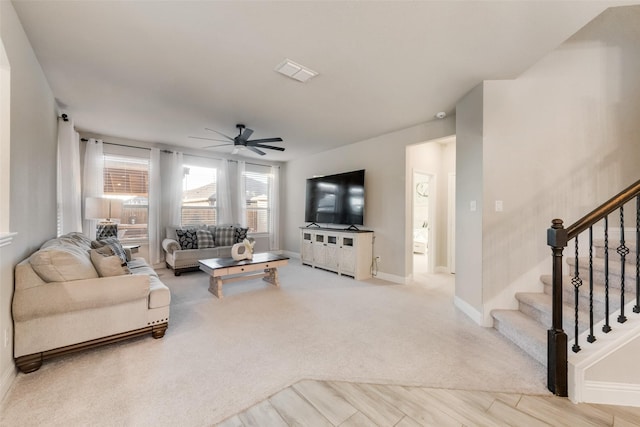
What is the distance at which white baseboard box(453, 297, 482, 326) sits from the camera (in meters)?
Answer: 2.80

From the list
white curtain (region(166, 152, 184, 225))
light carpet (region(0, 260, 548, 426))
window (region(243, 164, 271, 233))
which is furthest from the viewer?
window (region(243, 164, 271, 233))

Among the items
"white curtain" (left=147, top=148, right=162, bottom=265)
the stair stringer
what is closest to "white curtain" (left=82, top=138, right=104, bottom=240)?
"white curtain" (left=147, top=148, right=162, bottom=265)

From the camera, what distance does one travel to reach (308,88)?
2994mm

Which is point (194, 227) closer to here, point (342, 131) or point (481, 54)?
point (342, 131)

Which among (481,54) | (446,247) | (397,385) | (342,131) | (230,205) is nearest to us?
(397,385)

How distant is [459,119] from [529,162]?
92 centimetres

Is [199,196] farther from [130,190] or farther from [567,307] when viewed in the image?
[567,307]

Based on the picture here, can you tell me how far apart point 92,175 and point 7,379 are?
3.90 metres

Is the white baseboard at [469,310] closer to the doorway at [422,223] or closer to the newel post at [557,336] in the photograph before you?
the newel post at [557,336]

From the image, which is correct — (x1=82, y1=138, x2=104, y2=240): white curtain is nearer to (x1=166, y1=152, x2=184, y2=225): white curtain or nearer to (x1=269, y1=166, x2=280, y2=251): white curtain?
(x1=166, y1=152, x2=184, y2=225): white curtain

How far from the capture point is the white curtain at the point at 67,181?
3611 mm

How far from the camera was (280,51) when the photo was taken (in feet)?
7.56

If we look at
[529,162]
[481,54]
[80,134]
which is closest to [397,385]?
[529,162]

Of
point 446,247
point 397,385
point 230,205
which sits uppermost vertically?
point 230,205
